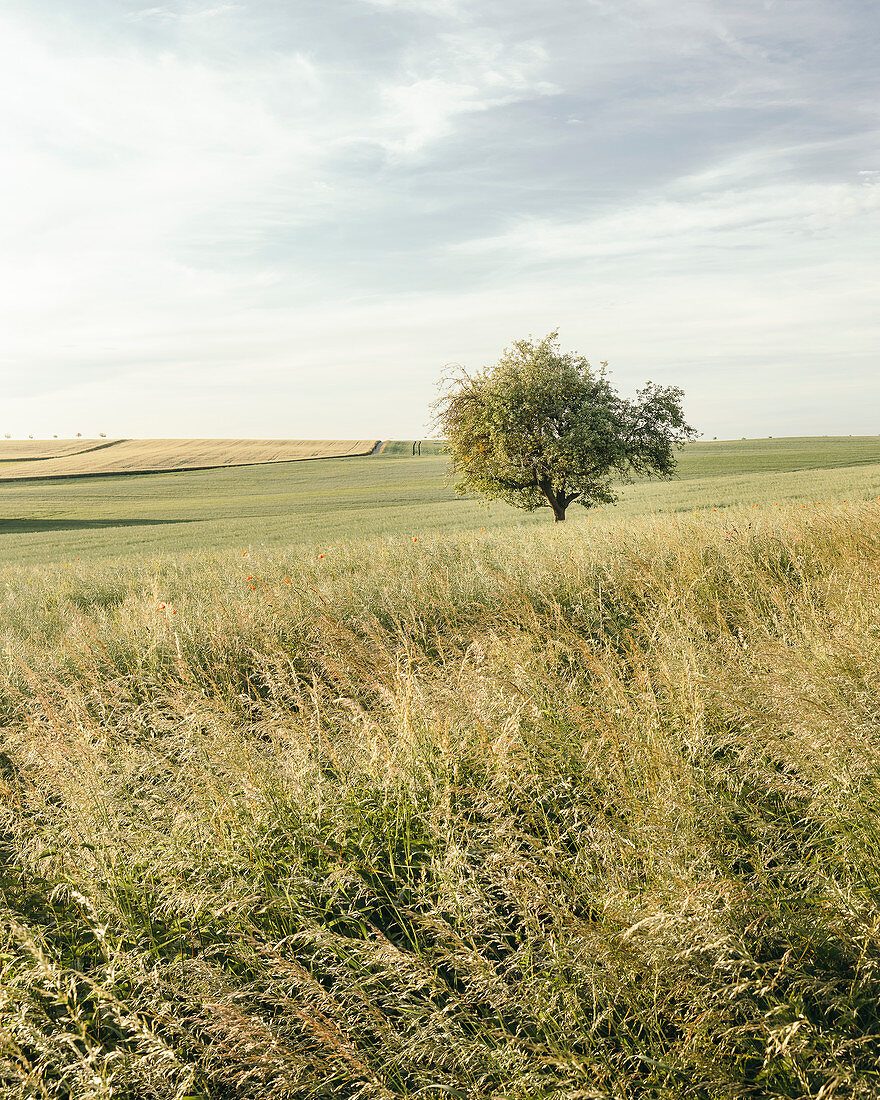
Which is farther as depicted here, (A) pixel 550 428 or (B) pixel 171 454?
(B) pixel 171 454

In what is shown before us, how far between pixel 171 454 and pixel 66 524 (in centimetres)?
4774

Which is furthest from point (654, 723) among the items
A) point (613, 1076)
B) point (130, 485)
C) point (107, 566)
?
point (130, 485)

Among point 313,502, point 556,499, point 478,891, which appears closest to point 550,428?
point 556,499

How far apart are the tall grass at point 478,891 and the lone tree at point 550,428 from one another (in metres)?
13.9

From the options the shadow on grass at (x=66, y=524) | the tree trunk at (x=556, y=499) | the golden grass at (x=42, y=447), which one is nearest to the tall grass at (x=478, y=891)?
the tree trunk at (x=556, y=499)

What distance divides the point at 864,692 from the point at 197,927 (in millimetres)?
3955

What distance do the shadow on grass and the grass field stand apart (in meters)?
0.08

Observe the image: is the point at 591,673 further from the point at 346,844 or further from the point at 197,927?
the point at 197,927

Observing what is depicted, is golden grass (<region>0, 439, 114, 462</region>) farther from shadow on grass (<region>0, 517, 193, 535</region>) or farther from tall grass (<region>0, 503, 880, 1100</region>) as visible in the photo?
tall grass (<region>0, 503, 880, 1100</region>)

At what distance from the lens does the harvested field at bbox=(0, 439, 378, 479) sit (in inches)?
2822

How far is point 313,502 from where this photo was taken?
42000 mm

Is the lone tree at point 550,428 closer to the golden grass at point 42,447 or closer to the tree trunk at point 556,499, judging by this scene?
the tree trunk at point 556,499

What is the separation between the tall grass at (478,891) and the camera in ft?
7.66

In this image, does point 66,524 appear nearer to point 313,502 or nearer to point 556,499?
point 313,502
